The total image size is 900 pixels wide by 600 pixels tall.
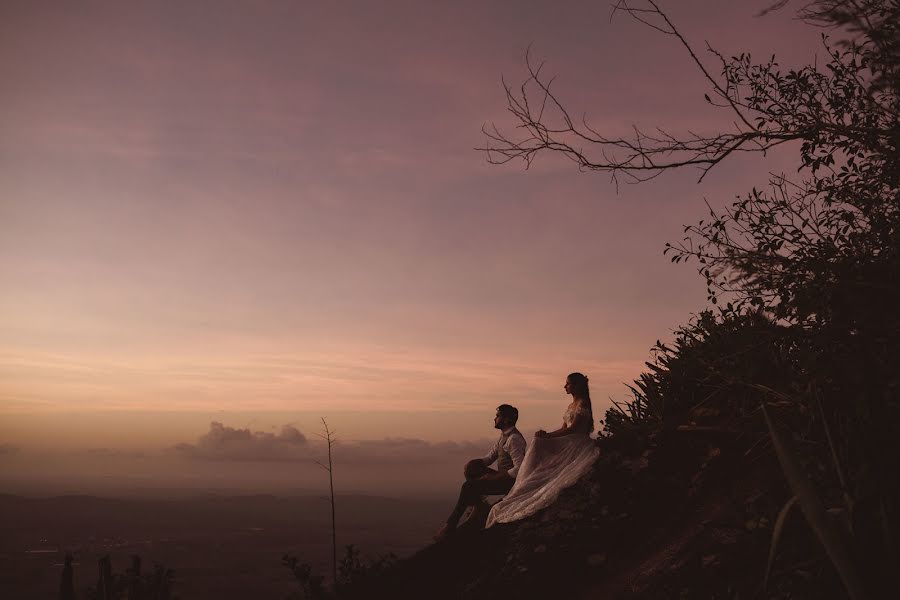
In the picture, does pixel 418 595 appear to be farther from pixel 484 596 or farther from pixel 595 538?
pixel 595 538

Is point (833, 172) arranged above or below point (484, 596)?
above

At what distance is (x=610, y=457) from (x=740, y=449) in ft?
6.53

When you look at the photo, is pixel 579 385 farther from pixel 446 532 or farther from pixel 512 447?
pixel 446 532

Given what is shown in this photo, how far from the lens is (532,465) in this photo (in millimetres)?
9773

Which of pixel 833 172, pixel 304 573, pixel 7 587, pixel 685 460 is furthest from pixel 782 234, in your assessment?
pixel 7 587

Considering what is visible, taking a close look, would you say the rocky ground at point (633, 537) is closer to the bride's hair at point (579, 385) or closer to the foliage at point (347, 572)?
the foliage at point (347, 572)

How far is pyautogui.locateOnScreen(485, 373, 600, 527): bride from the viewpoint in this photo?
9594 millimetres

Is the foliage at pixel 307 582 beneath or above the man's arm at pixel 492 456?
beneath

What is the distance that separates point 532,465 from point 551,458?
0.30 m

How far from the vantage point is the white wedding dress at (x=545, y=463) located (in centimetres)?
962

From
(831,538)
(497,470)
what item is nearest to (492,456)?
(497,470)

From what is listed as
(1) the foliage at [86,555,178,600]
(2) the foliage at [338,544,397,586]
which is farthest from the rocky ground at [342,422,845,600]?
(1) the foliage at [86,555,178,600]

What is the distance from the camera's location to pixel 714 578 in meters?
6.95

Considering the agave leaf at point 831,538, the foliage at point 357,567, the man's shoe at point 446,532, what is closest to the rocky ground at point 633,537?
the man's shoe at point 446,532
